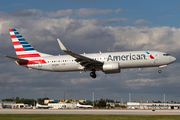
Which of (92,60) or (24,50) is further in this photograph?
(24,50)

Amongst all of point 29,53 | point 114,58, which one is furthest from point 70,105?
point 114,58

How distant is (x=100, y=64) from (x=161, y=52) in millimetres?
13931

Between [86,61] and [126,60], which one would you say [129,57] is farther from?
[86,61]

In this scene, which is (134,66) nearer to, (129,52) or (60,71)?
(129,52)

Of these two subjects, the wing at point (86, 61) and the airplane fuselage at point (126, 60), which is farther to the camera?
the airplane fuselage at point (126, 60)

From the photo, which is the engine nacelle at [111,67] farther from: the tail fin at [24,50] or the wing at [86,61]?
the tail fin at [24,50]

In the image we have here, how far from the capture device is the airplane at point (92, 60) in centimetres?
5619

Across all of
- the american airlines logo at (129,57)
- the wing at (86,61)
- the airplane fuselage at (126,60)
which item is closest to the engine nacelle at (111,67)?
the airplane fuselage at (126,60)

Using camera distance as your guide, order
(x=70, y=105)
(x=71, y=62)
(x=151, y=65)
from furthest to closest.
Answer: (x=70, y=105)
(x=71, y=62)
(x=151, y=65)

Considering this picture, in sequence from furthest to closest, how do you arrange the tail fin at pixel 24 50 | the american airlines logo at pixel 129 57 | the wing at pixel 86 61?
the tail fin at pixel 24 50 < the american airlines logo at pixel 129 57 < the wing at pixel 86 61

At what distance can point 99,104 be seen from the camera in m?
198

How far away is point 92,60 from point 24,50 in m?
20.6

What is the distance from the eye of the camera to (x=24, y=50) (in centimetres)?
6694

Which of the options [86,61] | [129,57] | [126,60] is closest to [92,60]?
[86,61]
